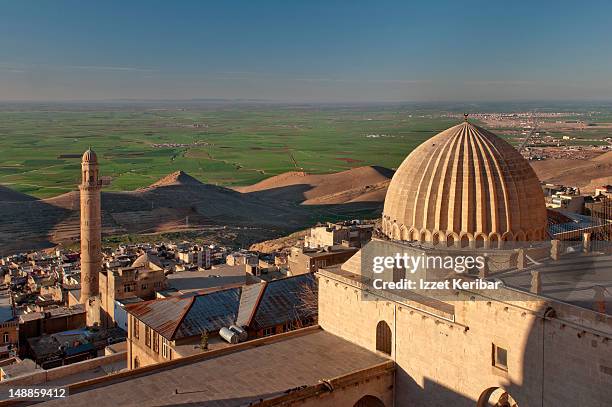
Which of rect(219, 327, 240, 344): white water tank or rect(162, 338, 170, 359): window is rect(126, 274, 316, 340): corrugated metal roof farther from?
rect(219, 327, 240, 344): white water tank

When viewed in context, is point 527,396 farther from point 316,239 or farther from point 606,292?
point 316,239

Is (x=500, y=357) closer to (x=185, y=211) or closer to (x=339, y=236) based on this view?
(x=339, y=236)

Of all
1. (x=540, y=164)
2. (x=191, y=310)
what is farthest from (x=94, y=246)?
(x=540, y=164)

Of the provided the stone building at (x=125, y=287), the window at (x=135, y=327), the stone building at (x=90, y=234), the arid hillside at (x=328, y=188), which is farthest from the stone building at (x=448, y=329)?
the arid hillside at (x=328, y=188)

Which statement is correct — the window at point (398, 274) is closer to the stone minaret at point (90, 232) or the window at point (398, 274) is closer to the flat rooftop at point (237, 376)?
the flat rooftop at point (237, 376)

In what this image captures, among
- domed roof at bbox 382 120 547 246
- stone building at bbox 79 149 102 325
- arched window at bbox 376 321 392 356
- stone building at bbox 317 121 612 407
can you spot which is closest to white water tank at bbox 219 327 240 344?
stone building at bbox 317 121 612 407

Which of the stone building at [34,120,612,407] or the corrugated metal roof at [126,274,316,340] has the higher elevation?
the stone building at [34,120,612,407]
